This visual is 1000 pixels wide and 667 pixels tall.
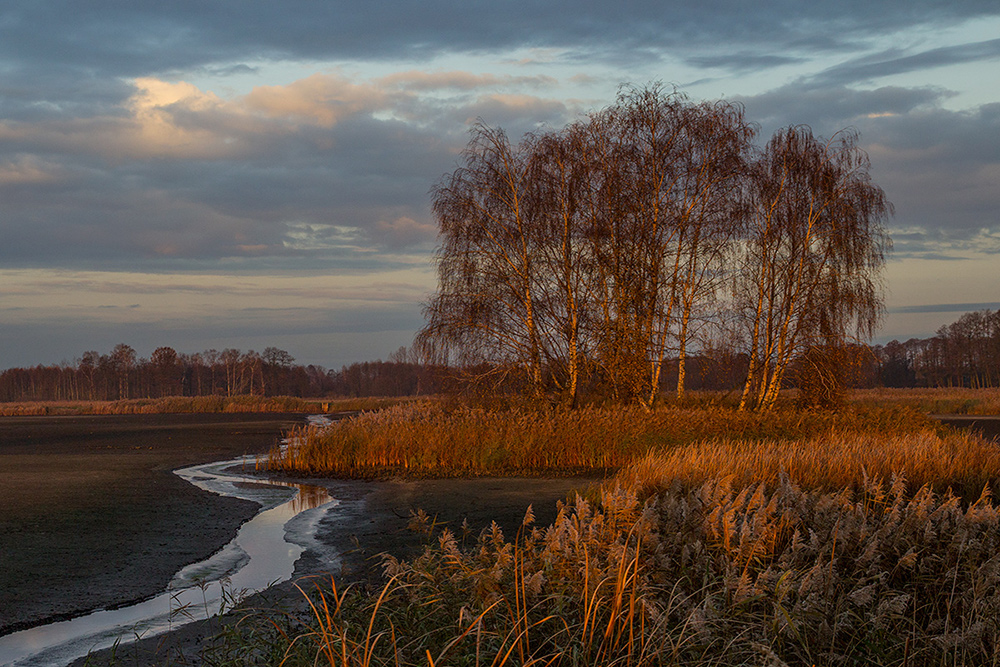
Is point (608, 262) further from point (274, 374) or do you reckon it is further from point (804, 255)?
point (274, 374)

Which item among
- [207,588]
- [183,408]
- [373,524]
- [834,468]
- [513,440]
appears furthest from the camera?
[183,408]

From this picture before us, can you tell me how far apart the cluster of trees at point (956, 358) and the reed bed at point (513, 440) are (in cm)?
8296

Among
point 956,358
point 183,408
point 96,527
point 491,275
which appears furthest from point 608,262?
point 956,358

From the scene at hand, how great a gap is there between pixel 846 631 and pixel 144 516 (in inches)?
379

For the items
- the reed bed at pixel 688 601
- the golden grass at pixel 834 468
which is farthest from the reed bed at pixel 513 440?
the reed bed at pixel 688 601

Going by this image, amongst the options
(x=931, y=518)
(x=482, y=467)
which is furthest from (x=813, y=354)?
(x=931, y=518)

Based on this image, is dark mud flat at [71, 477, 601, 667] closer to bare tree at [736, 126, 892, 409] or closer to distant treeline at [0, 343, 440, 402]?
bare tree at [736, 126, 892, 409]

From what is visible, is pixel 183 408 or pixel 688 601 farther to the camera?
pixel 183 408

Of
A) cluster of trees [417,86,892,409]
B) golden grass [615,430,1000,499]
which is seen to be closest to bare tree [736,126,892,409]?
cluster of trees [417,86,892,409]

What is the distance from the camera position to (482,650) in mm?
4418

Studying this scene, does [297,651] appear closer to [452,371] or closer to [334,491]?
[334,491]

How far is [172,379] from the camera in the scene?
397 feet

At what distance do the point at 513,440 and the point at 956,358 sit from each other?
97.1m

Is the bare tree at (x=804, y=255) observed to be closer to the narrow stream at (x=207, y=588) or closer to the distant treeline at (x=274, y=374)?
the narrow stream at (x=207, y=588)
